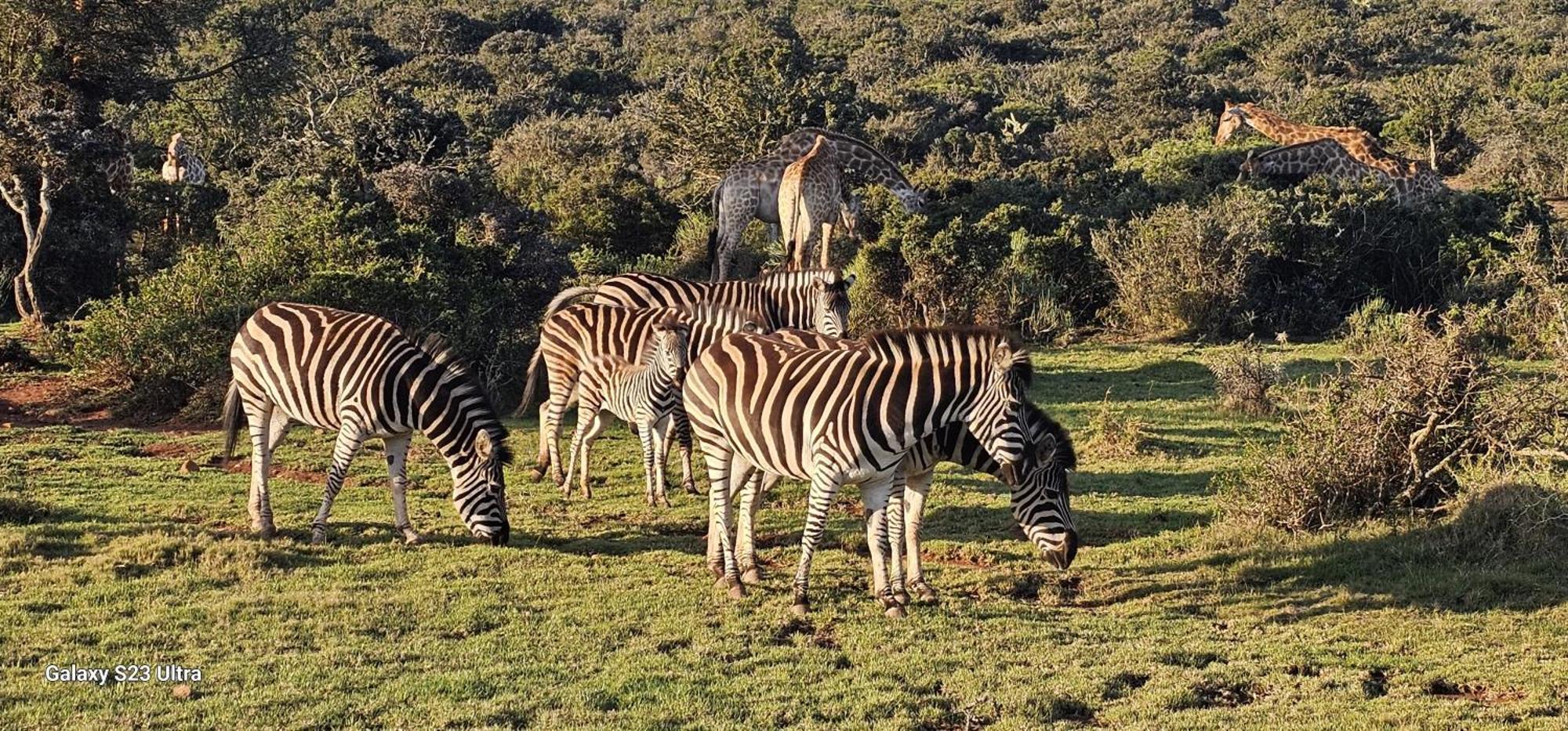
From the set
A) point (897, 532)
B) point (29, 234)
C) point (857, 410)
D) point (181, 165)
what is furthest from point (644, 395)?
point (181, 165)

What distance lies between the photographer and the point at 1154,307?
782 inches

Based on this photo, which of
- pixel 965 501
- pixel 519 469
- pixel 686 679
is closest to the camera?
pixel 686 679

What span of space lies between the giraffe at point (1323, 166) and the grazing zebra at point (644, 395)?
15.0 metres

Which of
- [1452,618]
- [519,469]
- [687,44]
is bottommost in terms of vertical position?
[1452,618]

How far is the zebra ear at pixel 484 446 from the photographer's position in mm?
10492

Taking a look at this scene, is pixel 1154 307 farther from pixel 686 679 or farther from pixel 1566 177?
pixel 686 679

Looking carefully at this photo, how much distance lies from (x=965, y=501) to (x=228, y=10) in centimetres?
1513

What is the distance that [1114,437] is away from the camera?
46.6 ft

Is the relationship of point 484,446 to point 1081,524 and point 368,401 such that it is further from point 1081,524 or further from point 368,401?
point 1081,524

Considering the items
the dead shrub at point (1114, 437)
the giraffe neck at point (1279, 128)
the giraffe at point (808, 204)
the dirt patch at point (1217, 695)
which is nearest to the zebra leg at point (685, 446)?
the dead shrub at point (1114, 437)

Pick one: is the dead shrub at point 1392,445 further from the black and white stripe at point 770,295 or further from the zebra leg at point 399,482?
the zebra leg at point 399,482

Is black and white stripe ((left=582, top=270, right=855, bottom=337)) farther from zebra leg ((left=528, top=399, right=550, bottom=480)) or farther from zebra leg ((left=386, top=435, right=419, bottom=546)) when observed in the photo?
zebra leg ((left=386, top=435, right=419, bottom=546))

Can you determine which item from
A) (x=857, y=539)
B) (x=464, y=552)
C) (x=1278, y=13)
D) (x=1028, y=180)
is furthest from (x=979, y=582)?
(x=1278, y=13)

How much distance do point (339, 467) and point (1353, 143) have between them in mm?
21252
